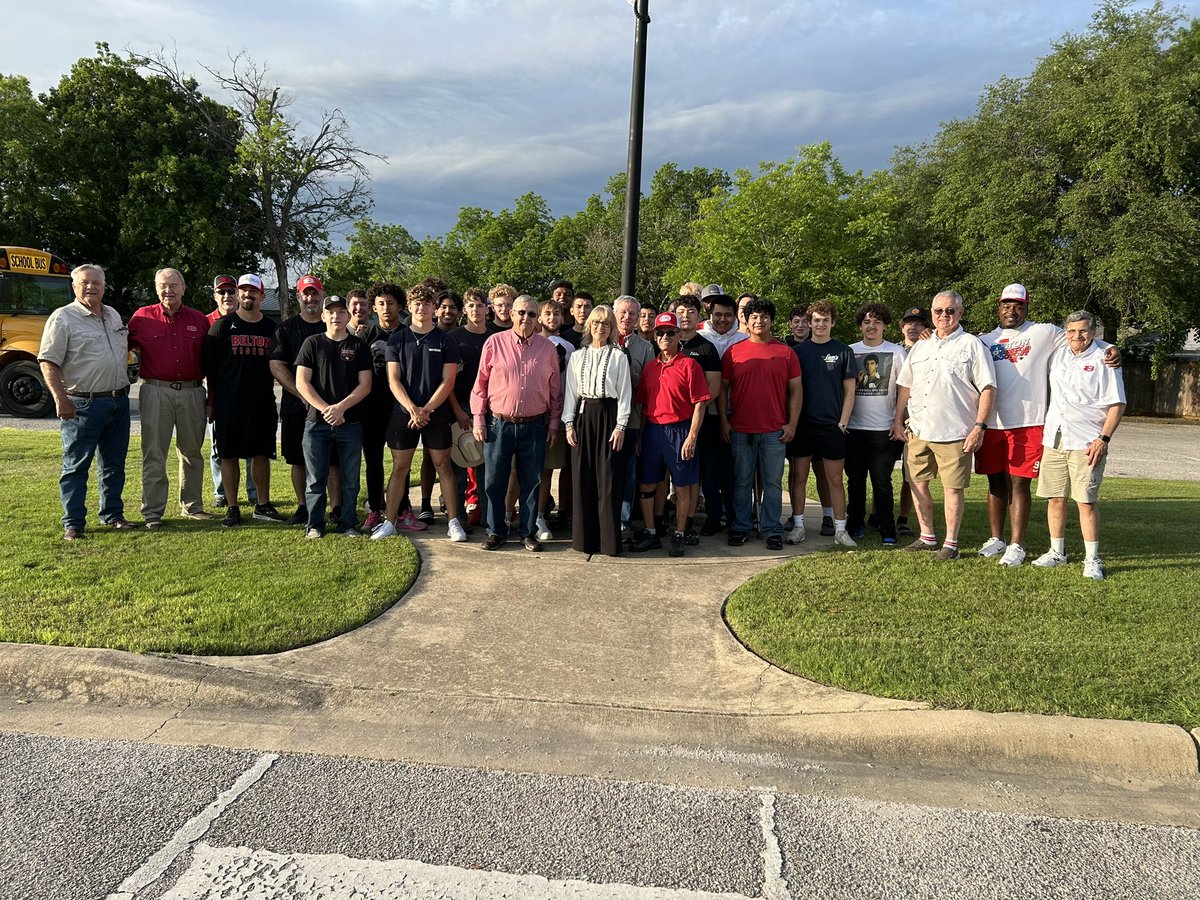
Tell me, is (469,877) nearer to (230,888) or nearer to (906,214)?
(230,888)

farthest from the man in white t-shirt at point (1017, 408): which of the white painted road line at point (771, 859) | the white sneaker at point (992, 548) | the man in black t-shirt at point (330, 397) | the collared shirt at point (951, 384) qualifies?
the man in black t-shirt at point (330, 397)

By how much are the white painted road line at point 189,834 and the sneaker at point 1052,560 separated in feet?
17.5

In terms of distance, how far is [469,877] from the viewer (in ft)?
8.28

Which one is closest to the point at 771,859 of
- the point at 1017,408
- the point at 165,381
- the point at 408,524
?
the point at 1017,408

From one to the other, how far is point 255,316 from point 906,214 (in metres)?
29.2

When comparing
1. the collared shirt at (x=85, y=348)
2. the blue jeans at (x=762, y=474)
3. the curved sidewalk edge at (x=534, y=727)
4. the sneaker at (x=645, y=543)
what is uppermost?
the collared shirt at (x=85, y=348)

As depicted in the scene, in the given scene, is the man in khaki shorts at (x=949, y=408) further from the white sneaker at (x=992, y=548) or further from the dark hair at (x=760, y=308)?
the dark hair at (x=760, y=308)

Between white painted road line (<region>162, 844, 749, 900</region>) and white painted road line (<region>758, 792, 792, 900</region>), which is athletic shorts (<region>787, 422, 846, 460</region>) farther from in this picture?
white painted road line (<region>162, 844, 749, 900</region>)

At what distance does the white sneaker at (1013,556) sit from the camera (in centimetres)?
574

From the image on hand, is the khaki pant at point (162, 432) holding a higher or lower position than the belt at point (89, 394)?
lower

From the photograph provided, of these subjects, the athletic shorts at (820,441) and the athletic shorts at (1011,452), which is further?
the athletic shorts at (820,441)

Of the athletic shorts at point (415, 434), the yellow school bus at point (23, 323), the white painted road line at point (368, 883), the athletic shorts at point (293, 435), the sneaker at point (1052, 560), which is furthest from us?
the yellow school bus at point (23, 323)

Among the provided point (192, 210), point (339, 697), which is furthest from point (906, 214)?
point (339, 697)

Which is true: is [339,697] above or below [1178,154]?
below
